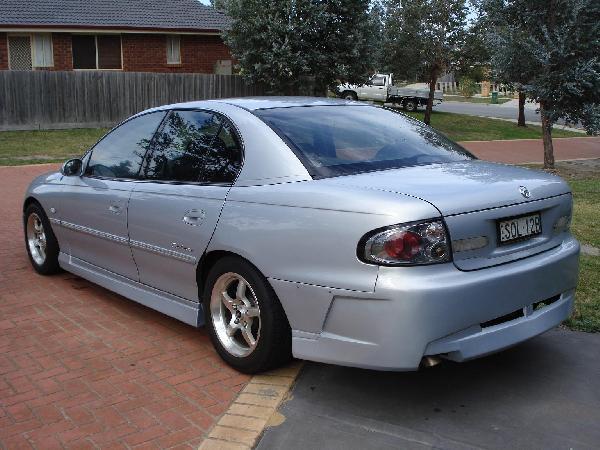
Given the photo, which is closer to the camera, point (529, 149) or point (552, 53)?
point (552, 53)

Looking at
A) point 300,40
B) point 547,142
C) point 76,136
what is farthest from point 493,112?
point 76,136

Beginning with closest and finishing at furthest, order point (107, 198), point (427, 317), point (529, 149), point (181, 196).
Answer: point (427, 317), point (181, 196), point (107, 198), point (529, 149)

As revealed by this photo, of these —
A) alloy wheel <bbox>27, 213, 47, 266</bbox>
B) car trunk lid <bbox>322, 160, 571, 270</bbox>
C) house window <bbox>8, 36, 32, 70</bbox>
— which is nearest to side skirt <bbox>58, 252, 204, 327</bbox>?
alloy wheel <bbox>27, 213, 47, 266</bbox>

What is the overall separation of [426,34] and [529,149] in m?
7.99

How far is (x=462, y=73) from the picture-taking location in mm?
29359

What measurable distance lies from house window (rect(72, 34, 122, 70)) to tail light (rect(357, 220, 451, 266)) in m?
25.5

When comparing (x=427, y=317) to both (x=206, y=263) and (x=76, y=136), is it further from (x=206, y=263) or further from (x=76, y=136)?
(x=76, y=136)

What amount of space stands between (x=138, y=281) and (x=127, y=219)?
44 centimetres

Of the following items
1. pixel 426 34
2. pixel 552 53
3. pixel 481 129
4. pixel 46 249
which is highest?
pixel 426 34

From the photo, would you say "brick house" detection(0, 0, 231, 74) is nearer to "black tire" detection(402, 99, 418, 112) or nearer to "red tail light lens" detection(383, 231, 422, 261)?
A: "black tire" detection(402, 99, 418, 112)

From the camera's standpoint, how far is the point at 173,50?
27.6 meters

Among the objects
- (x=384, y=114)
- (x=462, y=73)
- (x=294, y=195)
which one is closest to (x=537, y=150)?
(x=462, y=73)

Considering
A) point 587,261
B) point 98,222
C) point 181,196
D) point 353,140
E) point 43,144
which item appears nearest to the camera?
point 353,140

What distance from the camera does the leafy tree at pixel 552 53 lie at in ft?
46.3
